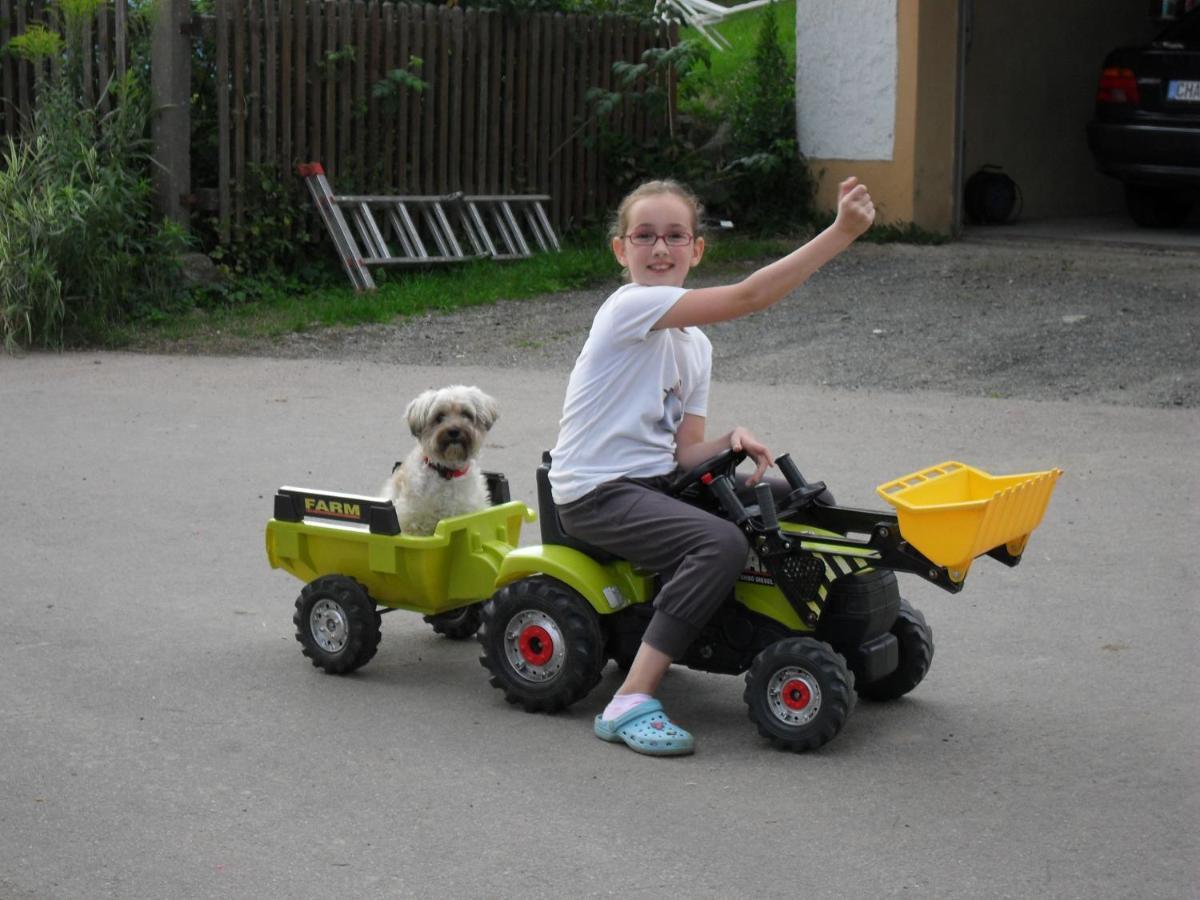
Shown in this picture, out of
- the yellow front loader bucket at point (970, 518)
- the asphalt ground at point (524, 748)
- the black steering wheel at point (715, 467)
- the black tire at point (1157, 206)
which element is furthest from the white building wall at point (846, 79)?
the yellow front loader bucket at point (970, 518)

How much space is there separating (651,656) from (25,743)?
181 centimetres

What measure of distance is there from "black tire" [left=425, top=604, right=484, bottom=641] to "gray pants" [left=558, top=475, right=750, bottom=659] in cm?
102

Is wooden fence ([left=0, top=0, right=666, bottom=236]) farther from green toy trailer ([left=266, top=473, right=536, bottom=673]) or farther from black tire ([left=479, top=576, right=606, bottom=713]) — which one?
black tire ([left=479, top=576, right=606, bottom=713])

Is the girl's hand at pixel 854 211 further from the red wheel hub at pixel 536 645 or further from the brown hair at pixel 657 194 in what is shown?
the red wheel hub at pixel 536 645

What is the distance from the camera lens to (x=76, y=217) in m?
11.8

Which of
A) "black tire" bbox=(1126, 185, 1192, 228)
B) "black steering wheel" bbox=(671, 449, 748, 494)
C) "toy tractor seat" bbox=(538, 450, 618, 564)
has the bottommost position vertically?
"toy tractor seat" bbox=(538, 450, 618, 564)

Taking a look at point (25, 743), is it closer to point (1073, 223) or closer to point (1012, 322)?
point (1012, 322)

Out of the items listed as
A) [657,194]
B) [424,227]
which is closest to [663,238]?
[657,194]

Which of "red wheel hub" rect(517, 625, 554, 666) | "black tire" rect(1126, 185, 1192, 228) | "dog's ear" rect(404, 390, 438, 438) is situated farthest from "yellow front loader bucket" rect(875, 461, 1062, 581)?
"black tire" rect(1126, 185, 1192, 228)

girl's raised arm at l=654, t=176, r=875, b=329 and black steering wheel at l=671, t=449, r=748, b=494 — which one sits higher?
girl's raised arm at l=654, t=176, r=875, b=329

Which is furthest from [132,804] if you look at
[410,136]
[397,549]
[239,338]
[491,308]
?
[410,136]

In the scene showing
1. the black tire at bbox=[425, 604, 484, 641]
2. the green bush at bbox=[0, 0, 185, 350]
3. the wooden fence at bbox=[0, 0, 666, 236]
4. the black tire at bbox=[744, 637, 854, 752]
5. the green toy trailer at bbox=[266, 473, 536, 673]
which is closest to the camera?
the black tire at bbox=[744, 637, 854, 752]

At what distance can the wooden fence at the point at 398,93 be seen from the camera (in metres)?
13.6

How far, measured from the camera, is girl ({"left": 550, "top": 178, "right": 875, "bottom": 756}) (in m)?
4.67
